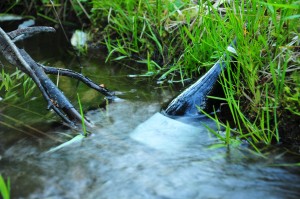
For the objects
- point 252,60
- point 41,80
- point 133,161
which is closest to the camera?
Result: point 133,161

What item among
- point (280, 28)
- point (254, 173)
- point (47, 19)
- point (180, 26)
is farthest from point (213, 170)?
point (47, 19)

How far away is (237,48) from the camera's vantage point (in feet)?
7.25

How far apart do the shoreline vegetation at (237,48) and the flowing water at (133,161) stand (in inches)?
6.9

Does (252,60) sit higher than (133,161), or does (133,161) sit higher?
(252,60)

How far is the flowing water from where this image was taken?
168 cm

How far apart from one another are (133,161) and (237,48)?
0.85 metres

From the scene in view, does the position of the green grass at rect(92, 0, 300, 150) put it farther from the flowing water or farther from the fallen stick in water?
the fallen stick in water

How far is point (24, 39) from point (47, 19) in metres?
0.46

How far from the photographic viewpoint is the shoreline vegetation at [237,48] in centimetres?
202

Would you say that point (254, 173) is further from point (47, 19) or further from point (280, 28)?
point (47, 19)

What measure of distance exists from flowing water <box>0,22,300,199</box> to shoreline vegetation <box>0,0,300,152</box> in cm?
18

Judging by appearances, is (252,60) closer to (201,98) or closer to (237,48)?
(237,48)

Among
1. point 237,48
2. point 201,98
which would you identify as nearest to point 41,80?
point 201,98

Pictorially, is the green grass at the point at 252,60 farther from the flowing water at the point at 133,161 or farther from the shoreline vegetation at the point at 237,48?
the flowing water at the point at 133,161
